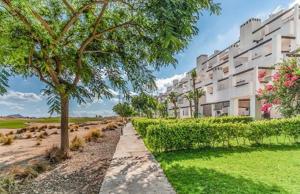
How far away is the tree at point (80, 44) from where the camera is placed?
322 inches

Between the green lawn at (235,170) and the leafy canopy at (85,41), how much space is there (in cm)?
300

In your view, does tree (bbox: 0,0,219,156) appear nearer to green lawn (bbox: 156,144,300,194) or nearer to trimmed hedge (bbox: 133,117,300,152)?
trimmed hedge (bbox: 133,117,300,152)

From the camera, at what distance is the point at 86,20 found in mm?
12039

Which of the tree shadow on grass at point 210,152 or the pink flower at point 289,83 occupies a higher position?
the pink flower at point 289,83

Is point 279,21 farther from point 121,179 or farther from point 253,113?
point 121,179

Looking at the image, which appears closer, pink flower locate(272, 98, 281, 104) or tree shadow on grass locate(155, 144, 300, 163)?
tree shadow on grass locate(155, 144, 300, 163)

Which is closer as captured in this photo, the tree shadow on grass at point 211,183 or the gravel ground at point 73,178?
the tree shadow on grass at point 211,183

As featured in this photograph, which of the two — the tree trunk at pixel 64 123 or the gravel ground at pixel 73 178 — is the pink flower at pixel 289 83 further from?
the tree trunk at pixel 64 123

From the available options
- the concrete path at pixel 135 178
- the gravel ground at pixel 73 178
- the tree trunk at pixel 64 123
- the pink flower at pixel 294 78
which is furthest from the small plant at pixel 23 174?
the pink flower at pixel 294 78

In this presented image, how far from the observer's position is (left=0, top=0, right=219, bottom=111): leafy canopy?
7523 millimetres

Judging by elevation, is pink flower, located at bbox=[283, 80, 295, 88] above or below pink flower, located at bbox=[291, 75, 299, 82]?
below

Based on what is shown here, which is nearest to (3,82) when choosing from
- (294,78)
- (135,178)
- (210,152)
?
(135,178)

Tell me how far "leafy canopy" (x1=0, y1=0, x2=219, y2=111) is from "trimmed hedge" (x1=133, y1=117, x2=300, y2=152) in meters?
1.98

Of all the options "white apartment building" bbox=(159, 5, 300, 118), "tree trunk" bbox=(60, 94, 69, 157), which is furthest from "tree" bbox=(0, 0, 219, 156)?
"white apartment building" bbox=(159, 5, 300, 118)
